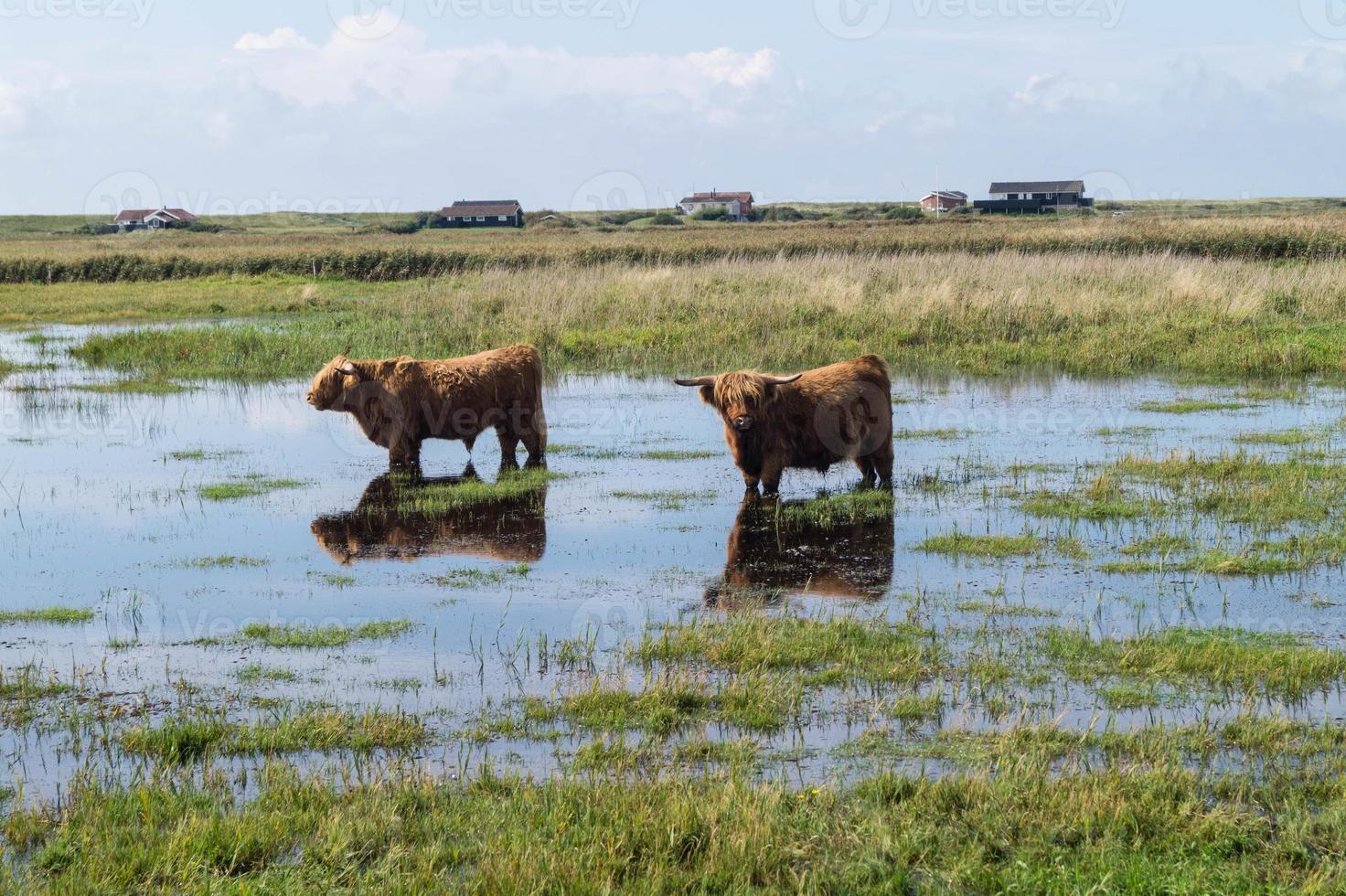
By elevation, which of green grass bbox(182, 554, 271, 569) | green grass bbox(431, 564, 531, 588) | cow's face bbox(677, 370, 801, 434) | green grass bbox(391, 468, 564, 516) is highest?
cow's face bbox(677, 370, 801, 434)

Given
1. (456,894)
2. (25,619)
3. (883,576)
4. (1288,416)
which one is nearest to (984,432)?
(1288,416)

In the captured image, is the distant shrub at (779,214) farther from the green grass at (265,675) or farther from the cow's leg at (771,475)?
the green grass at (265,675)

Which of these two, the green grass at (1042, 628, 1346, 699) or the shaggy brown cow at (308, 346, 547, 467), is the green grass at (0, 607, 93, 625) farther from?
the green grass at (1042, 628, 1346, 699)

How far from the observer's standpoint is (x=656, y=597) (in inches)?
317

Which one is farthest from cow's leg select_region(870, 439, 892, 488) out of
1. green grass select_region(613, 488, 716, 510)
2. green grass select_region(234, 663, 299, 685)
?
green grass select_region(234, 663, 299, 685)

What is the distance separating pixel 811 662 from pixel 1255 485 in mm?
5450

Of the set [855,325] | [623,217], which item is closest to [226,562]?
[855,325]

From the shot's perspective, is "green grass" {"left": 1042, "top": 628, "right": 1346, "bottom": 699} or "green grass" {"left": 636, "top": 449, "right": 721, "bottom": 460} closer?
"green grass" {"left": 1042, "top": 628, "right": 1346, "bottom": 699}

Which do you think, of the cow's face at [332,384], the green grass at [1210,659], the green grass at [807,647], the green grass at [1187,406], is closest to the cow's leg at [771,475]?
the green grass at [807,647]

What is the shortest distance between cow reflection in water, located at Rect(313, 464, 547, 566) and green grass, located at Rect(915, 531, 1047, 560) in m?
2.82

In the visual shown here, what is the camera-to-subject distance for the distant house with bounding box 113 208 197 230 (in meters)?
102

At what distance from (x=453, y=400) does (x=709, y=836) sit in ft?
27.3

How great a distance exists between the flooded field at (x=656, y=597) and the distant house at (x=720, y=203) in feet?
284

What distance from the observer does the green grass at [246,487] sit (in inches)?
447
